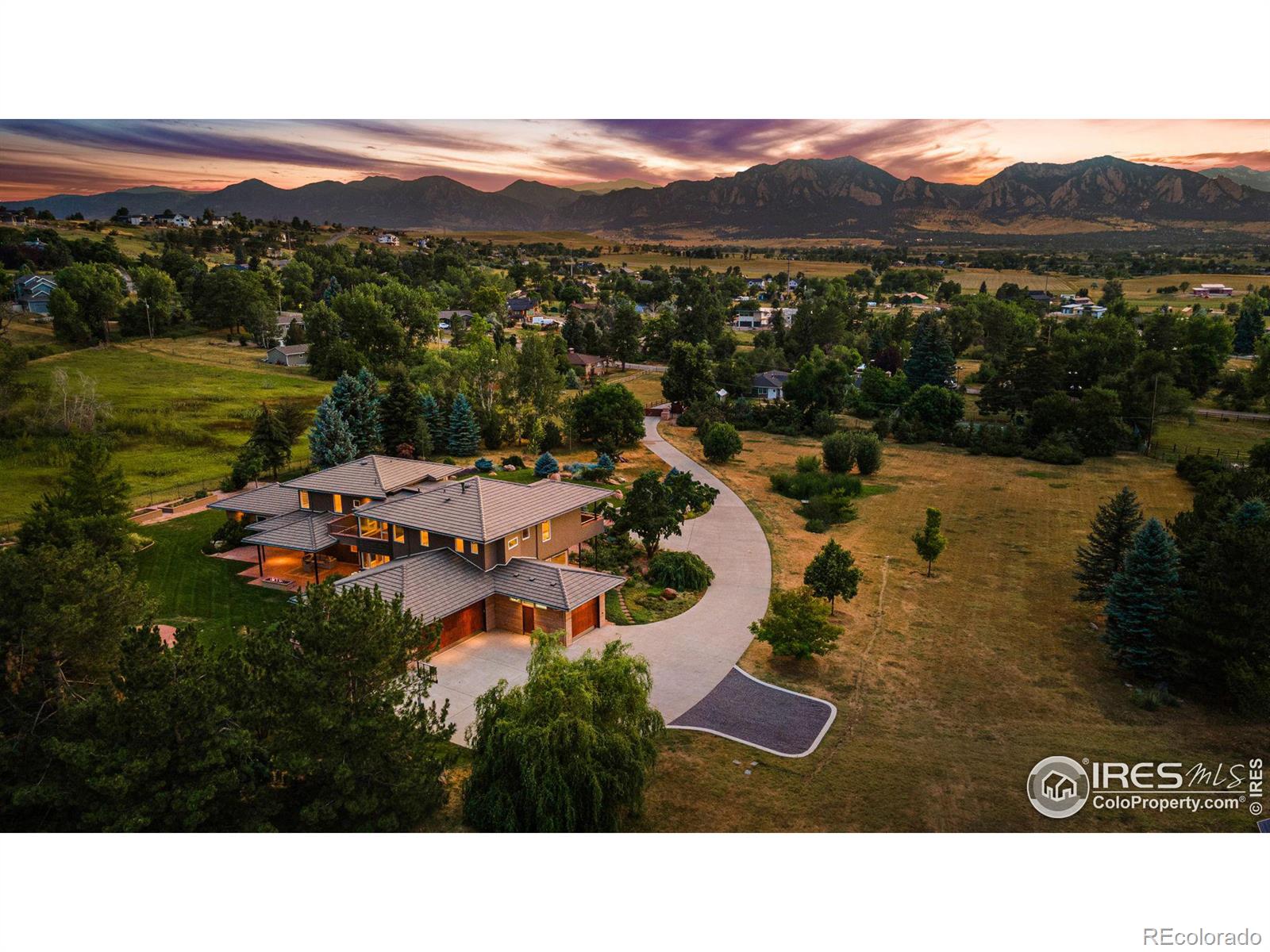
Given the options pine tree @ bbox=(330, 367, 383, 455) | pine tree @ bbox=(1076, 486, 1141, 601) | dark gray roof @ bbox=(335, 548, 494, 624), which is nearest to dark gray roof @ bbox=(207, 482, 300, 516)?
dark gray roof @ bbox=(335, 548, 494, 624)

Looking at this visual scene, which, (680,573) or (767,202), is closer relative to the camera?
(767,202)

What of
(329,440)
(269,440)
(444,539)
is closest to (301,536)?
(444,539)

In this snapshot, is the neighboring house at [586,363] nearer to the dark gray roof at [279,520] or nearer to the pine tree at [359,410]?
the pine tree at [359,410]

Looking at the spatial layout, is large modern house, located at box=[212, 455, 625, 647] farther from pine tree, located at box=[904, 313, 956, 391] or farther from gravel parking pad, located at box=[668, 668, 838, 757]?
pine tree, located at box=[904, 313, 956, 391]

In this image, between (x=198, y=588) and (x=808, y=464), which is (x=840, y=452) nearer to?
(x=808, y=464)

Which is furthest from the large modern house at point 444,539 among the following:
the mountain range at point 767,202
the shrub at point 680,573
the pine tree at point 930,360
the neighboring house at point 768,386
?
the pine tree at point 930,360

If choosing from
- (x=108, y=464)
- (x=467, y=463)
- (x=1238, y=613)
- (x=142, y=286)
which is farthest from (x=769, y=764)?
(x=142, y=286)
